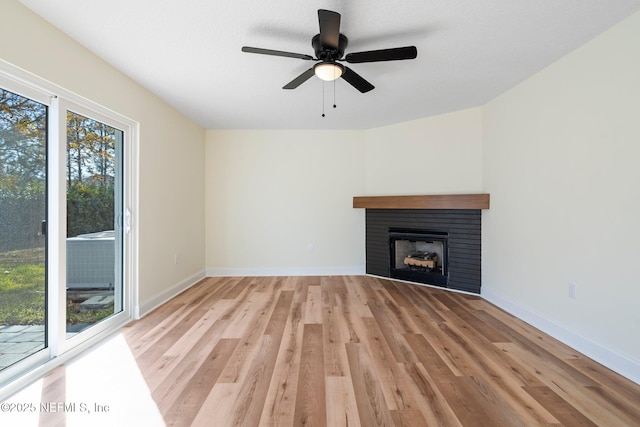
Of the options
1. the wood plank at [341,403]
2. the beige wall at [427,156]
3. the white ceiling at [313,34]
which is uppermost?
the white ceiling at [313,34]

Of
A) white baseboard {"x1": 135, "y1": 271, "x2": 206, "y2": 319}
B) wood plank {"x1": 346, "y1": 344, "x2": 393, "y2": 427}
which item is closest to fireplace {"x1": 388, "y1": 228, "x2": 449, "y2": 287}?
wood plank {"x1": 346, "y1": 344, "x2": 393, "y2": 427}

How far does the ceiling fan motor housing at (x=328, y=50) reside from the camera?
6.01 feet

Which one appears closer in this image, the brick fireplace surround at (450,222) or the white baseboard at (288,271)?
the brick fireplace surround at (450,222)

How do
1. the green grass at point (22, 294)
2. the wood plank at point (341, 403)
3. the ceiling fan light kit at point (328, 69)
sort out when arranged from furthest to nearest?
1. the ceiling fan light kit at point (328, 69)
2. the green grass at point (22, 294)
3. the wood plank at point (341, 403)

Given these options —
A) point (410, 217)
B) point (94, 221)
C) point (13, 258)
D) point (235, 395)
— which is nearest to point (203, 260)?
point (94, 221)

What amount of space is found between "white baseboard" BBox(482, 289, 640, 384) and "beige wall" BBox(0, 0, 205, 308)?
152 inches

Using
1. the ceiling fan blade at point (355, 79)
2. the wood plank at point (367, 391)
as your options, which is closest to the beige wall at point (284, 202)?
the ceiling fan blade at point (355, 79)

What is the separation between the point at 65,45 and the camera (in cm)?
191

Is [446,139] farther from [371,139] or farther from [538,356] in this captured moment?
[538,356]

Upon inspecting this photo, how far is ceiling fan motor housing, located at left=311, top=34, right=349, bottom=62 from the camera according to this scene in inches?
72.1

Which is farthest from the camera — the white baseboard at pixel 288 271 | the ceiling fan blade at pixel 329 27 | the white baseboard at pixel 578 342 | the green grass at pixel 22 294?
the white baseboard at pixel 288 271

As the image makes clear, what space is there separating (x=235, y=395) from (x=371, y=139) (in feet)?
12.3

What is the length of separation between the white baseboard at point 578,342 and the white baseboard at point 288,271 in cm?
203

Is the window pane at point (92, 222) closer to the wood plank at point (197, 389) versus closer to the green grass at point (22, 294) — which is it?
the green grass at point (22, 294)
